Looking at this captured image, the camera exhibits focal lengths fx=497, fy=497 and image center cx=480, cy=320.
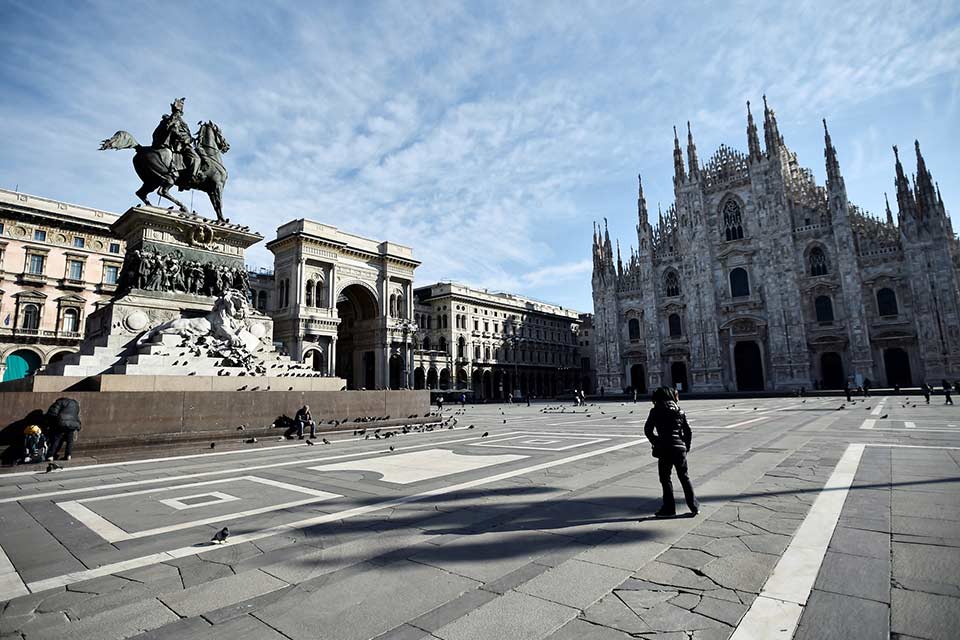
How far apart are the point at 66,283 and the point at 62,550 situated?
45406mm

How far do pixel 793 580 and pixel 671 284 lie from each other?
56431 mm

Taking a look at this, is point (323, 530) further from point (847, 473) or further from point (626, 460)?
point (847, 473)

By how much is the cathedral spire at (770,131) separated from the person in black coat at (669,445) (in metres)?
55.5

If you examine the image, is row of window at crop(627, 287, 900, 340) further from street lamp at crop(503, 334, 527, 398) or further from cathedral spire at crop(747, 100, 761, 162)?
street lamp at crop(503, 334, 527, 398)

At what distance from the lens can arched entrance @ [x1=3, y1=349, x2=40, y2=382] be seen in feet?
118

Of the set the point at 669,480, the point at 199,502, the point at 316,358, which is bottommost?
the point at 199,502

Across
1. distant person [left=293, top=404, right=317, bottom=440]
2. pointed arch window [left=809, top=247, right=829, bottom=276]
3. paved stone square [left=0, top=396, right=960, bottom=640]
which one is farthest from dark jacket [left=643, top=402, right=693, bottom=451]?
pointed arch window [left=809, top=247, right=829, bottom=276]

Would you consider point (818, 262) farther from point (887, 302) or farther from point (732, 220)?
point (732, 220)

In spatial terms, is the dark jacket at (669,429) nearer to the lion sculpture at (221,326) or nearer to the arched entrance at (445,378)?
the lion sculpture at (221,326)

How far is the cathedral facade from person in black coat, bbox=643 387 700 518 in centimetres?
4772

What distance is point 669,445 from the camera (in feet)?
17.4

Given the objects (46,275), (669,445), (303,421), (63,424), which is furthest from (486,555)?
(46,275)

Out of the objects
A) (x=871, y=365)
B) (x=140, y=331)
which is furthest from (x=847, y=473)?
(x=871, y=365)

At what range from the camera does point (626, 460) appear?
9039 mm
